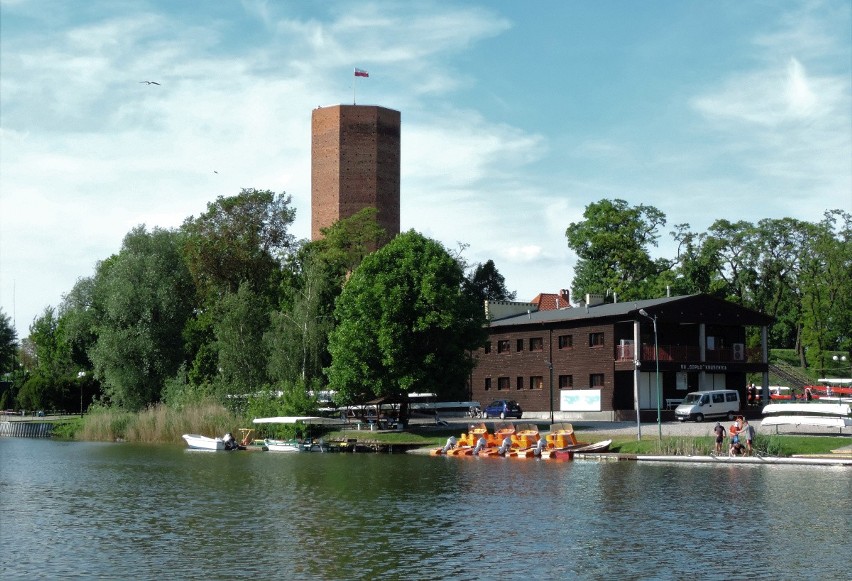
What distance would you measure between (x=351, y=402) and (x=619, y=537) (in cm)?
3934

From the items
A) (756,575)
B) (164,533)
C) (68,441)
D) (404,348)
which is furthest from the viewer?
(68,441)

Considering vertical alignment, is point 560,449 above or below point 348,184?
below

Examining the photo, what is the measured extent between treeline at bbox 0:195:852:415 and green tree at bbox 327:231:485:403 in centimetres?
9

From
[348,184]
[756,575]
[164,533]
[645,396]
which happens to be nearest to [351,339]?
[645,396]

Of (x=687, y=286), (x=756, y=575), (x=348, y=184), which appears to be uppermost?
Answer: (x=348, y=184)

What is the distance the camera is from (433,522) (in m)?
30.5

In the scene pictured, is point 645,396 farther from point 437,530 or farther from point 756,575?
point 756,575

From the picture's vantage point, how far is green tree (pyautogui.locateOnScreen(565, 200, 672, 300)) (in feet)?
324

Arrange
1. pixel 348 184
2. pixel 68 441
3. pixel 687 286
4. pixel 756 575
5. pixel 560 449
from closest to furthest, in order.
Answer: pixel 756 575, pixel 560 449, pixel 68 441, pixel 687 286, pixel 348 184

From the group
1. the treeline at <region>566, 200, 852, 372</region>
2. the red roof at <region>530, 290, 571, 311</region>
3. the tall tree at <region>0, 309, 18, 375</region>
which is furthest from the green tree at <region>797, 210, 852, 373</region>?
the tall tree at <region>0, 309, 18, 375</region>

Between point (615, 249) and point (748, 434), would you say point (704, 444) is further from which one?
point (615, 249)

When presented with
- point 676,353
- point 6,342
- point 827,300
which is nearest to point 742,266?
point 827,300

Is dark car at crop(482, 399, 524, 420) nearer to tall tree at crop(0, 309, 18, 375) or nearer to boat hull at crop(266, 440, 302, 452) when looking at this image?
boat hull at crop(266, 440, 302, 452)

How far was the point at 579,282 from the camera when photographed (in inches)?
4082
